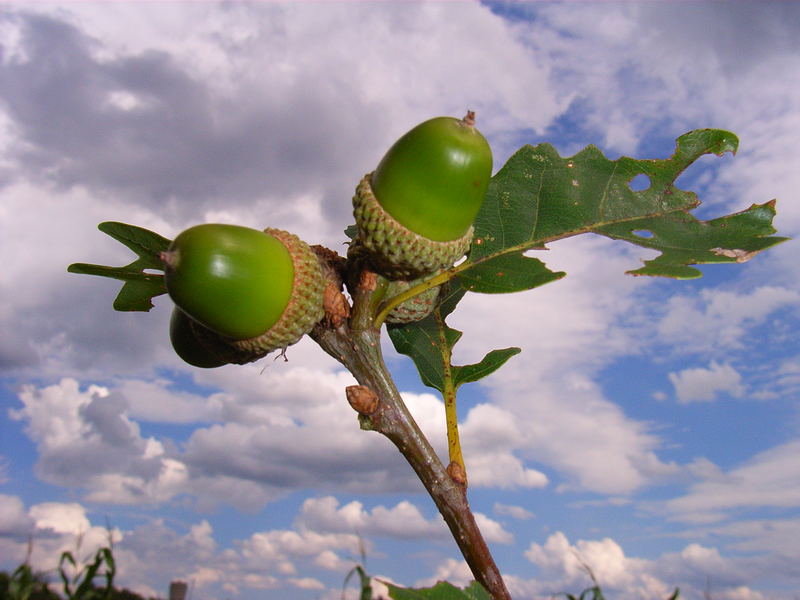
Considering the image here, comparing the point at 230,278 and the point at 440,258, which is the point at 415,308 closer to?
the point at 440,258

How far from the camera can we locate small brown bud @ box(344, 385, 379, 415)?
1945 millimetres

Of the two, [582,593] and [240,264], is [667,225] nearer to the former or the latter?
[582,593]

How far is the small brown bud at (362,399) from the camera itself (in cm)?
195

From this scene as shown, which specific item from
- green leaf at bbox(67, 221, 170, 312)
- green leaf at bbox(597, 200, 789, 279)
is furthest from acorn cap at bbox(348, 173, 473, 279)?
green leaf at bbox(67, 221, 170, 312)

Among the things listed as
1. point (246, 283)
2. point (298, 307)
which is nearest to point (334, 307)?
point (298, 307)

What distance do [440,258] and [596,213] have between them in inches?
26.8

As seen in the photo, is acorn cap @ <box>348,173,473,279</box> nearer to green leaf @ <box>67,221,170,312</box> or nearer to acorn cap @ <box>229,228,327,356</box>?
acorn cap @ <box>229,228,327,356</box>

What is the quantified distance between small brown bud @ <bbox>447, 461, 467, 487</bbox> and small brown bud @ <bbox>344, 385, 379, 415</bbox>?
320 millimetres

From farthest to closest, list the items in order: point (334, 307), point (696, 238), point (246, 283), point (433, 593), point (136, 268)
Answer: point (136, 268)
point (696, 238)
point (334, 307)
point (246, 283)
point (433, 593)

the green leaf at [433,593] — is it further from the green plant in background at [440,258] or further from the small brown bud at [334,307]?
the small brown bud at [334,307]

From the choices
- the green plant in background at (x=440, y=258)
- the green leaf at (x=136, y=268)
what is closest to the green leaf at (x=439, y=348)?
the green plant in background at (x=440, y=258)

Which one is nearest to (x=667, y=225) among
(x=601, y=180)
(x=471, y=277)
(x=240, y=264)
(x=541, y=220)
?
(x=601, y=180)

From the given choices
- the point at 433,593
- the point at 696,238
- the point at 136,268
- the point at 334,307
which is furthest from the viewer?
the point at 136,268

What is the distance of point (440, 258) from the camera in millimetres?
2043
